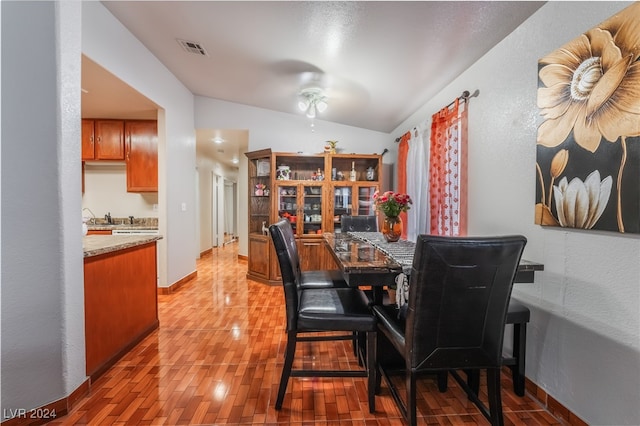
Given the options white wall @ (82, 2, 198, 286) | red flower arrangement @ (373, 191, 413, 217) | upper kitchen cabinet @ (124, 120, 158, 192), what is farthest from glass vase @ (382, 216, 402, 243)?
upper kitchen cabinet @ (124, 120, 158, 192)

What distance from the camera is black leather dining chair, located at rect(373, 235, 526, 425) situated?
1.06m

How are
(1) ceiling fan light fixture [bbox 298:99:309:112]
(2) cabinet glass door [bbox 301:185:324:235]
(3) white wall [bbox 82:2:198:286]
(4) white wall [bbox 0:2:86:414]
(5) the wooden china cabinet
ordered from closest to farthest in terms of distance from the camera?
(4) white wall [bbox 0:2:86:414], (3) white wall [bbox 82:2:198:286], (1) ceiling fan light fixture [bbox 298:99:309:112], (5) the wooden china cabinet, (2) cabinet glass door [bbox 301:185:324:235]

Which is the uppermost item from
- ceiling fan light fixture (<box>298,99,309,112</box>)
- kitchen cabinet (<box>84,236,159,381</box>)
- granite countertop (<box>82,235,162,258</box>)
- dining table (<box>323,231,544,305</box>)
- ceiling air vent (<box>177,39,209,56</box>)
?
ceiling air vent (<box>177,39,209,56</box>)

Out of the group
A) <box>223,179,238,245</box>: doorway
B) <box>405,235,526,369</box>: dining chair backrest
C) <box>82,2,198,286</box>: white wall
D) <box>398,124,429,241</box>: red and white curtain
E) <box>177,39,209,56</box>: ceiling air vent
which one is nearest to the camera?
<box>405,235,526,369</box>: dining chair backrest

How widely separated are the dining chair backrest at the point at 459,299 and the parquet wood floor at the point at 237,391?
1.82ft

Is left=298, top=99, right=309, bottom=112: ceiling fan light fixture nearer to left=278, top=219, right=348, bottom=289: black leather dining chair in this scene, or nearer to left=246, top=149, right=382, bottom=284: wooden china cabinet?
left=246, top=149, right=382, bottom=284: wooden china cabinet

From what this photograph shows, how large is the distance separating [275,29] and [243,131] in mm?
2268

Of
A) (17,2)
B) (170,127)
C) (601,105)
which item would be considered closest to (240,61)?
(170,127)

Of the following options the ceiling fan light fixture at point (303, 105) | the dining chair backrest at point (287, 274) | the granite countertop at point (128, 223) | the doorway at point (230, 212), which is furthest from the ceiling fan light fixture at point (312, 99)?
the doorway at point (230, 212)

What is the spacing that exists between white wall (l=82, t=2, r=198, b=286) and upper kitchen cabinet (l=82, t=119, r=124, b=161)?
786mm

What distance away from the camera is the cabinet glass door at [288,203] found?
Result: 13.1 feet

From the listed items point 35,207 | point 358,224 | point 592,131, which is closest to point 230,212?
point 358,224

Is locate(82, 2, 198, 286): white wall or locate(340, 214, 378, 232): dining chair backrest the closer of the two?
locate(82, 2, 198, 286): white wall

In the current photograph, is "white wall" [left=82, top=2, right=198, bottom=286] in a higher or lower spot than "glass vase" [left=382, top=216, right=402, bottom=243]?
higher
